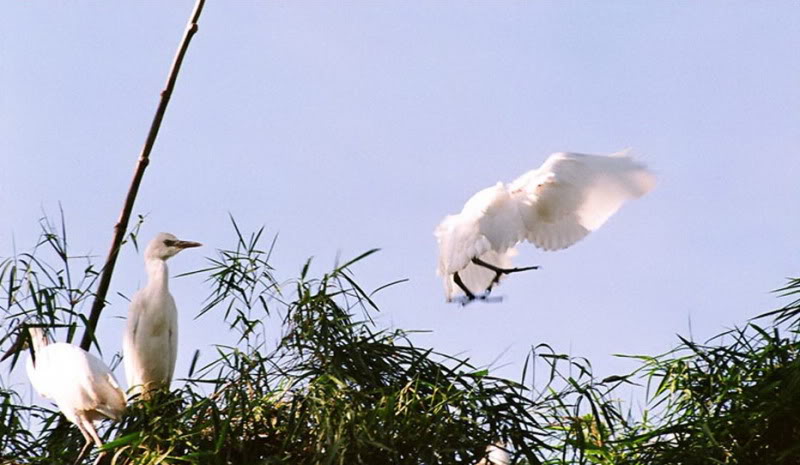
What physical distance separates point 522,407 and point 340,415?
569 mm

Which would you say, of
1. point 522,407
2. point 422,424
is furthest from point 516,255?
point 422,424

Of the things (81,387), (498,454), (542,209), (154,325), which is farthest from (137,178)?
(542,209)

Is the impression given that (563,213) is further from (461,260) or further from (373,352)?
(373,352)

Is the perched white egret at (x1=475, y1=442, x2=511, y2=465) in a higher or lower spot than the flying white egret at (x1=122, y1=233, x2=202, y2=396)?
lower

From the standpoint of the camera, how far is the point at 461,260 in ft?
14.4

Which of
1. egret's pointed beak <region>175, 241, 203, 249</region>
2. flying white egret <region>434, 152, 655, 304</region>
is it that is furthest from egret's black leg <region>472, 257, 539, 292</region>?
egret's pointed beak <region>175, 241, 203, 249</region>

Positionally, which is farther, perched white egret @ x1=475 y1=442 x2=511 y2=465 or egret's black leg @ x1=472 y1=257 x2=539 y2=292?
egret's black leg @ x1=472 y1=257 x2=539 y2=292

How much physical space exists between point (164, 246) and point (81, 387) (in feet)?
2.74

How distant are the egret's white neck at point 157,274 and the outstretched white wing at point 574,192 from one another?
1.28 m

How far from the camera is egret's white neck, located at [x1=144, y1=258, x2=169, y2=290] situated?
437cm

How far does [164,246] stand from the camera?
4434 mm

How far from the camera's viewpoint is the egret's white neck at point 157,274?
14.3ft

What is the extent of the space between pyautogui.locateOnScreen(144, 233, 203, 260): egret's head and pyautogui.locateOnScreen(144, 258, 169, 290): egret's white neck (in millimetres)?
23

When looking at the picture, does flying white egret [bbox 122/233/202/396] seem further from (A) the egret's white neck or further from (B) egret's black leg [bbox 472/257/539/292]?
(B) egret's black leg [bbox 472/257/539/292]
